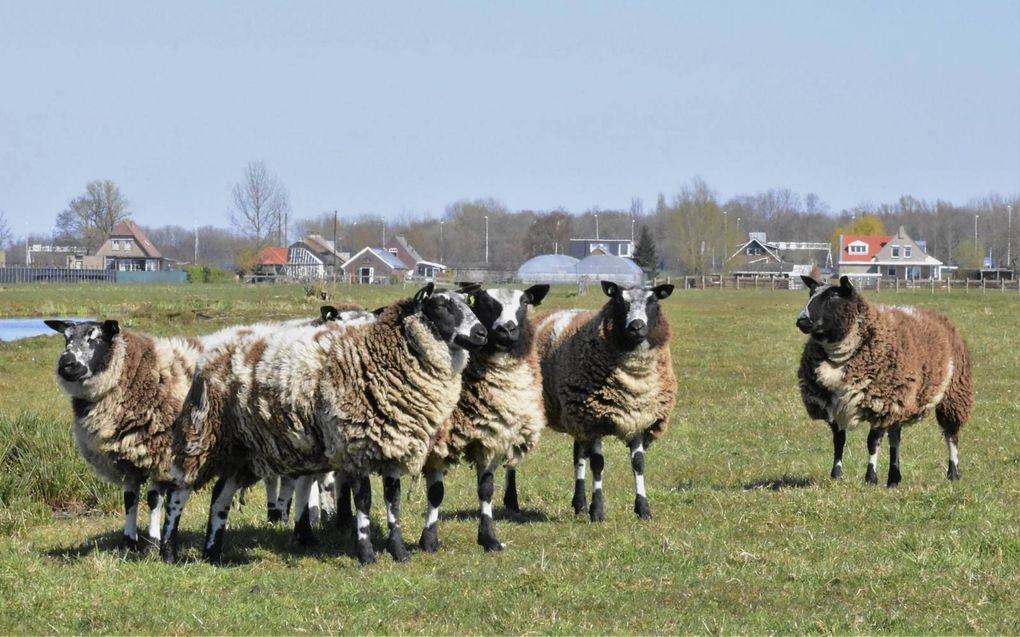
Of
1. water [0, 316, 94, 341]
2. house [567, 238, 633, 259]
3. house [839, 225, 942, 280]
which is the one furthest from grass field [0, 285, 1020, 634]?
house [567, 238, 633, 259]

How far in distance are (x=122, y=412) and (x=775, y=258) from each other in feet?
522

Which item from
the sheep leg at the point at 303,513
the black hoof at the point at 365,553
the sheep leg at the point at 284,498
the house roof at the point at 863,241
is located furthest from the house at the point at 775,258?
the black hoof at the point at 365,553

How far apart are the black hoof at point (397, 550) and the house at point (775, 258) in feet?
400

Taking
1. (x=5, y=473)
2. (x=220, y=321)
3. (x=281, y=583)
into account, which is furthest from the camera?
(x=220, y=321)

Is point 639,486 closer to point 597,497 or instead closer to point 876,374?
point 597,497

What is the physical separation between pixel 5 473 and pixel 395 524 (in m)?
7.13

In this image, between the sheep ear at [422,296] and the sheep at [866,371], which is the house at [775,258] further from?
the sheep ear at [422,296]

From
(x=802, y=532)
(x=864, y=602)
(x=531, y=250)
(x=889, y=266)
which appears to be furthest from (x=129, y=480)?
(x=531, y=250)

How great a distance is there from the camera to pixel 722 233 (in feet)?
513

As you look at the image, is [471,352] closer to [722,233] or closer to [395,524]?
[395,524]

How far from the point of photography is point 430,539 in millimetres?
11344

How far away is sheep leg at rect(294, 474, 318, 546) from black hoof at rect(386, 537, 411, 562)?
4.16ft

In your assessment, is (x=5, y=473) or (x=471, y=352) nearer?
(x=471, y=352)

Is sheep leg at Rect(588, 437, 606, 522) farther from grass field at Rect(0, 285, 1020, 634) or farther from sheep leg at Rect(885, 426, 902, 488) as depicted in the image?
sheep leg at Rect(885, 426, 902, 488)
